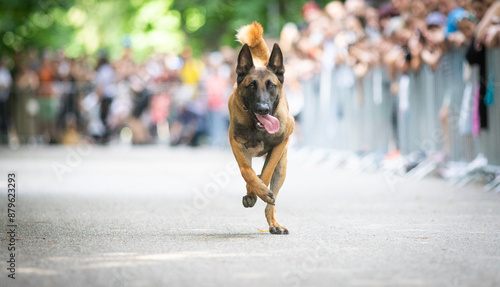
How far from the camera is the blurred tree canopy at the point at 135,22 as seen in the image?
29.4 m

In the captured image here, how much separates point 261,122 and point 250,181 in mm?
546

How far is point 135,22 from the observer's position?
40219 mm

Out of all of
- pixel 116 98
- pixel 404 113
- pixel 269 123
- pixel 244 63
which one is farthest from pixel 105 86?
pixel 269 123

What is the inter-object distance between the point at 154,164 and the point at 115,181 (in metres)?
4.92

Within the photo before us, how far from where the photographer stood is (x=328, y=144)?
17.7m

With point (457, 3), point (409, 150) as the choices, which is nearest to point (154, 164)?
point (409, 150)

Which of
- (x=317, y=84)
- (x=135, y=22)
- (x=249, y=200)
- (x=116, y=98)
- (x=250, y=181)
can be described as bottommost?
(x=249, y=200)

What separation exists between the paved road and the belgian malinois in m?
0.49

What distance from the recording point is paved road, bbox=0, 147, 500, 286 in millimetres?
4945

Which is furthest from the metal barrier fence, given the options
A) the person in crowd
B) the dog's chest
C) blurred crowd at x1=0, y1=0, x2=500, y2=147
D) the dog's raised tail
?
the person in crowd

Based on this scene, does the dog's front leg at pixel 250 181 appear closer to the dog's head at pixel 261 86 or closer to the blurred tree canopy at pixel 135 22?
the dog's head at pixel 261 86

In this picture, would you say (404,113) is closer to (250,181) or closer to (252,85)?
(252,85)

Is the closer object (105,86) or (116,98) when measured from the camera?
(105,86)

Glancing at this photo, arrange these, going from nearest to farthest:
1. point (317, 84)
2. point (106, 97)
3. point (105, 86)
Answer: point (317, 84)
point (105, 86)
point (106, 97)
